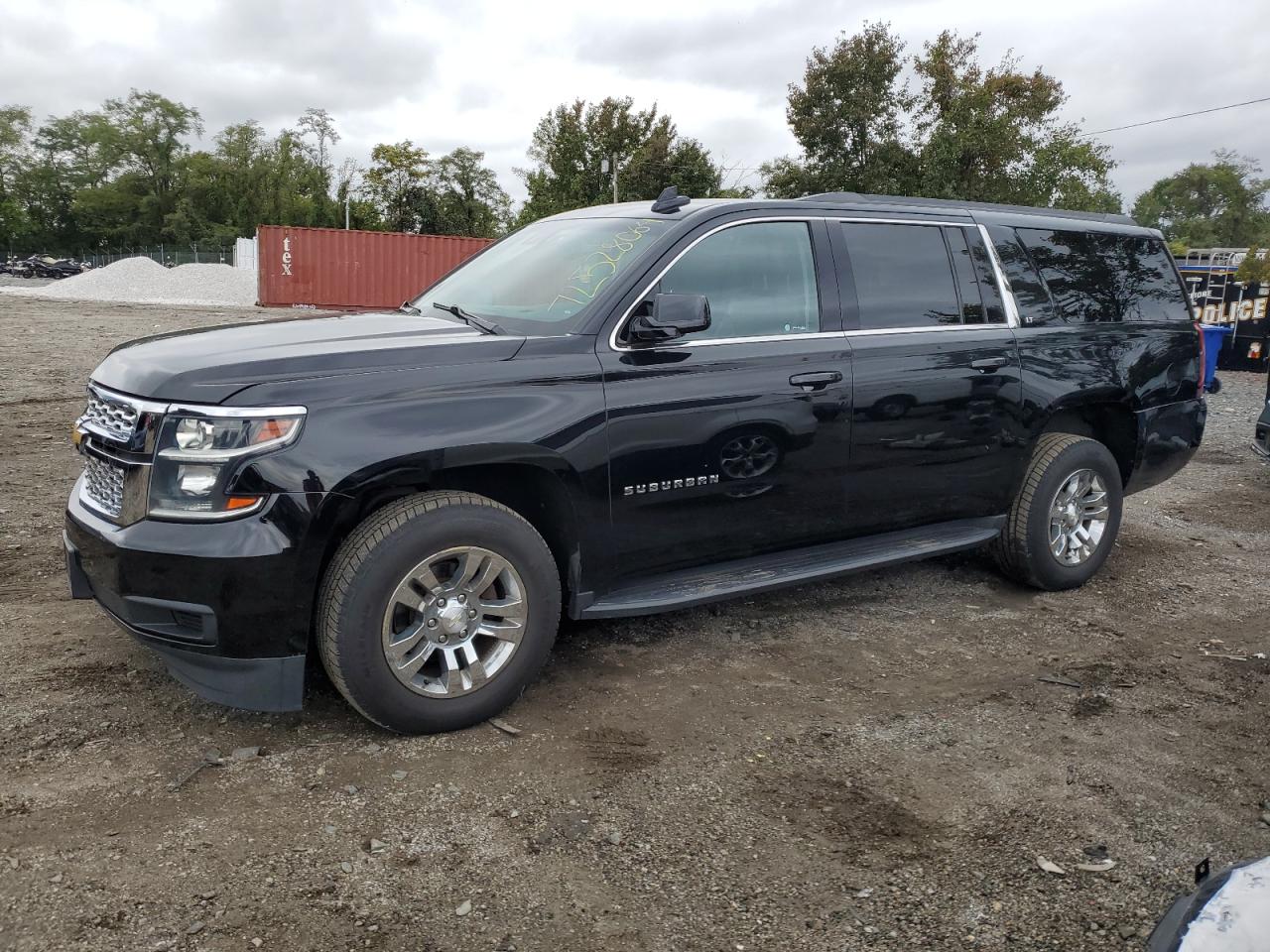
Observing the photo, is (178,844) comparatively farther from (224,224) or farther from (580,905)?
(224,224)

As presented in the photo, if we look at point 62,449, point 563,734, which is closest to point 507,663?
point 563,734

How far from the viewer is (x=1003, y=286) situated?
15.7ft

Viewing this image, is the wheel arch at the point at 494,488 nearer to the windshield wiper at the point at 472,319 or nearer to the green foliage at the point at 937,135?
the windshield wiper at the point at 472,319

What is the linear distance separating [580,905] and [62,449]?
21.9ft

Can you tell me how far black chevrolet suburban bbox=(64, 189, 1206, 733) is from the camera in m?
3.04

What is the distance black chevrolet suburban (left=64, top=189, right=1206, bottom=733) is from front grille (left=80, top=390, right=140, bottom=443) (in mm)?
11

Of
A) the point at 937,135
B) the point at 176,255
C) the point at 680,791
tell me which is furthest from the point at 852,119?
the point at 176,255

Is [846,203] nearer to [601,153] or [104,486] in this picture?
[104,486]

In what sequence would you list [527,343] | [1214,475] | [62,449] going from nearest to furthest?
[527,343] → [62,449] → [1214,475]

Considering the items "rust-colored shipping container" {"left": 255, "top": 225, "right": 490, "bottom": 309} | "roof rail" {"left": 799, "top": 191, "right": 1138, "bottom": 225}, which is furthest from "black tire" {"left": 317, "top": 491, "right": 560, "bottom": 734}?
"rust-colored shipping container" {"left": 255, "top": 225, "right": 490, "bottom": 309}

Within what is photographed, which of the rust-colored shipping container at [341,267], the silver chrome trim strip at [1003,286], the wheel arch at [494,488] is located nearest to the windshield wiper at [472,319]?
the wheel arch at [494,488]

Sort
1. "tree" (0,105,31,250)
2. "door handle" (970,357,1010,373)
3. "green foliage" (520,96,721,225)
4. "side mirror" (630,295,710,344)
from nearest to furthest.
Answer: "side mirror" (630,295,710,344), "door handle" (970,357,1010,373), "green foliage" (520,96,721,225), "tree" (0,105,31,250)

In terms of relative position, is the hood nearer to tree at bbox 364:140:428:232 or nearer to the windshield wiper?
the windshield wiper

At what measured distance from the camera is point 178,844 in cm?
271
